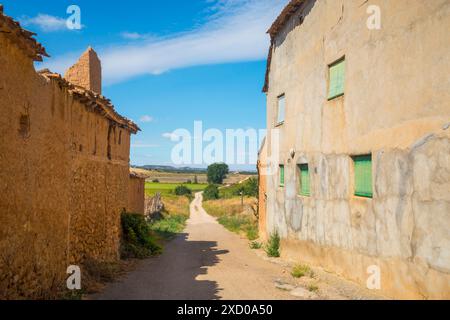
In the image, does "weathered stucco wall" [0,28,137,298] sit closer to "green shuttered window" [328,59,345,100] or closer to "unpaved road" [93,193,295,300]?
"unpaved road" [93,193,295,300]

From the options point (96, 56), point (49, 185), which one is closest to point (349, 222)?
point (49, 185)

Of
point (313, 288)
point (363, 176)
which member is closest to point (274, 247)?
point (313, 288)

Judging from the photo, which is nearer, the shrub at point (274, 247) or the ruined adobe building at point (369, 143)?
the ruined adobe building at point (369, 143)

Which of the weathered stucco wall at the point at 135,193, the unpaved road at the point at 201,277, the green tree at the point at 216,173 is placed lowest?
the unpaved road at the point at 201,277

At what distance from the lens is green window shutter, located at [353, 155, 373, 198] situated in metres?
10.2

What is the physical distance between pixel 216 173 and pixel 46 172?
112304mm

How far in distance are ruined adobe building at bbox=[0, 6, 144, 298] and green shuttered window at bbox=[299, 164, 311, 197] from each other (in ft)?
21.0

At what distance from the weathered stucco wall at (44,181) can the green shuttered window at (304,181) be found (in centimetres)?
646

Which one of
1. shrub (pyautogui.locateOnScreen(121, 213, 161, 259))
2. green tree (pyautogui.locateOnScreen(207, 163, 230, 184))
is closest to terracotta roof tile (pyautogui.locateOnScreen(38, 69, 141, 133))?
shrub (pyautogui.locateOnScreen(121, 213, 161, 259))

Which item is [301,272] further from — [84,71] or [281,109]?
[84,71]

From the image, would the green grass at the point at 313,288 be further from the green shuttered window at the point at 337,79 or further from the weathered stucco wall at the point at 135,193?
the weathered stucco wall at the point at 135,193

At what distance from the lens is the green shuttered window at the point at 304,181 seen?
45.3 ft

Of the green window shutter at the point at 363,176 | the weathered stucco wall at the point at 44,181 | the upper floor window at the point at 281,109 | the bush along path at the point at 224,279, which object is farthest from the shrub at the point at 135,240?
the green window shutter at the point at 363,176
